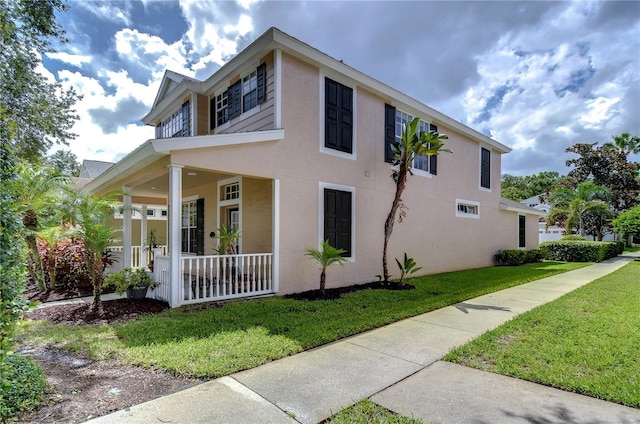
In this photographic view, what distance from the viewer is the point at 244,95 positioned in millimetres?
9391

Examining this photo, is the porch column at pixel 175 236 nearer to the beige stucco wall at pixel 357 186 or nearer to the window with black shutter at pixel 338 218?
the beige stucco wall at pixel 357 186

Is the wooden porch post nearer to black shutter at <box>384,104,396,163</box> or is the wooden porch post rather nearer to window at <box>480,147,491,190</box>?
black shutter at <box>384,104,396,163</box>

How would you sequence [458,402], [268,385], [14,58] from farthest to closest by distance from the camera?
1. [14,58]
2. [268,385]
3. [458,402]

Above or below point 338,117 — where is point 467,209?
below

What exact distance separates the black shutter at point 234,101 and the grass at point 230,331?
5.69m

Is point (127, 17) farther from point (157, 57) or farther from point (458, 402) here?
point (458, 402)

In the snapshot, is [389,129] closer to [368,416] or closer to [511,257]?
[368,416]

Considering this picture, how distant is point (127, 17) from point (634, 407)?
13.8m

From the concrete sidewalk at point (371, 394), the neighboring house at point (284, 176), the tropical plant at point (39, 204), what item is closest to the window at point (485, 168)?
the neighboring house at point (284, 176)

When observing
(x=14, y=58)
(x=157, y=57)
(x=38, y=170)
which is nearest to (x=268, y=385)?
(x=38, y=170)

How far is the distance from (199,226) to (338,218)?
5.64 m

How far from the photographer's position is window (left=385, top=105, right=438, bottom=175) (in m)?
10.9

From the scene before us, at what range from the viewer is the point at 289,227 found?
8211 mm

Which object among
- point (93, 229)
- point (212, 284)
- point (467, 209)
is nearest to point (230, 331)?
point (212, 284)
